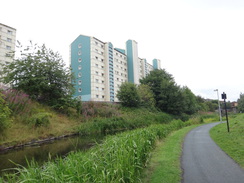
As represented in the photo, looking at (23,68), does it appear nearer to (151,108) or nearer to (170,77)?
(151,108)

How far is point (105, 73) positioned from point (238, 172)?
129ft

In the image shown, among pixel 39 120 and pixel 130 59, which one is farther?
pixel 130 59

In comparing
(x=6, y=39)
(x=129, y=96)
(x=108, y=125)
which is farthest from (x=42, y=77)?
Result: (x=6, y=39)

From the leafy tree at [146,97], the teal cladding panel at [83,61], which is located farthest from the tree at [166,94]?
the teal cladding panel at [83,61]

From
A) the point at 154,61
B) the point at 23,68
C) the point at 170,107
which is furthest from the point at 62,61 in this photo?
the point at 154,61

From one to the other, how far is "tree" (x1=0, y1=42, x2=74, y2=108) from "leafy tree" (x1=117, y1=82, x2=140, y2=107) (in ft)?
34.0

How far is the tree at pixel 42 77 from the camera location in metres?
15.5

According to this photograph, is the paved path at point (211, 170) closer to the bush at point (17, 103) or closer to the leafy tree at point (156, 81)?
the bush at point (17, 103)

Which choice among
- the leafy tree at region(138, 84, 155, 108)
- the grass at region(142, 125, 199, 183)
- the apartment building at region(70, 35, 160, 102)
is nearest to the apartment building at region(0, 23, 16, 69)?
the apartment building at region(70, 35, 160, 102)

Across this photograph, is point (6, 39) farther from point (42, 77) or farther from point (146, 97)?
point (146, 97)

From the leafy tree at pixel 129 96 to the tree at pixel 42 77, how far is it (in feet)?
34.0

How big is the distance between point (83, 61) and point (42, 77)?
82.5ft

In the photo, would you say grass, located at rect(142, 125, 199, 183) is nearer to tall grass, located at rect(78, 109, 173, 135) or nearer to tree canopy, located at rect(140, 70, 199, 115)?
tall grass, located at rect(78, 109, 173, 135)

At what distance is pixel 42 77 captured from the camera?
1546 cm
